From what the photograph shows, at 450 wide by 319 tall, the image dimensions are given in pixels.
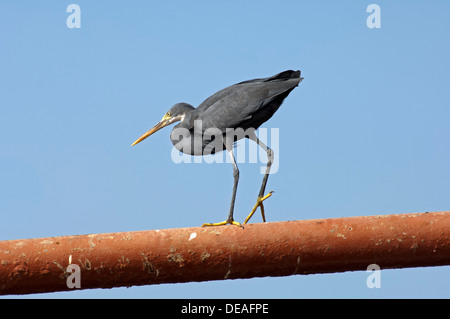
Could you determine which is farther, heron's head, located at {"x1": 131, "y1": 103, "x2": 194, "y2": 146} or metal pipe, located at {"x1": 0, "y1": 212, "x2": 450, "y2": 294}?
heron's head, located at {"x1": 131, "y1": 103, "x2": 194, "y2": 146}

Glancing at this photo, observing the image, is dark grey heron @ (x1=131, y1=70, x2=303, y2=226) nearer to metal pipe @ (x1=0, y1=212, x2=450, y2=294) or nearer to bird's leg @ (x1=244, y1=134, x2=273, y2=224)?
bird's leg @ (x1=244, y1=134, x2=273, y2=224)

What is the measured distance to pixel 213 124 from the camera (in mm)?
5809

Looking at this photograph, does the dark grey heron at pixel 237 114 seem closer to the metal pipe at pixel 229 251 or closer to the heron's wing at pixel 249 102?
the heron's wing at pixel 249 102

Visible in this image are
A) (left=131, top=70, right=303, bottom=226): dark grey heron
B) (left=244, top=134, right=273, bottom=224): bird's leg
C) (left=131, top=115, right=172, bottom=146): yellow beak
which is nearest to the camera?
(left=244, top=134, right=273, bottom=224): bird's leg

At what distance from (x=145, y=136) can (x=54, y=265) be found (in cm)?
394

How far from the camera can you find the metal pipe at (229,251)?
3410mm

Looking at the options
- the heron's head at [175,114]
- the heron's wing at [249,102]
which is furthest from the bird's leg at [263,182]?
the heron's head at [175,114]

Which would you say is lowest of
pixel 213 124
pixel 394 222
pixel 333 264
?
pixel 333 264

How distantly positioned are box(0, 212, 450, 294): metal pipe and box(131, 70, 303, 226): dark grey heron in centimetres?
199

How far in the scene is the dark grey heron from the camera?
573cm

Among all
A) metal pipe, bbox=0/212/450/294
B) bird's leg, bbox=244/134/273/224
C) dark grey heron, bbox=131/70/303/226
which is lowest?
metal pipe, bbox=0/212/450/294

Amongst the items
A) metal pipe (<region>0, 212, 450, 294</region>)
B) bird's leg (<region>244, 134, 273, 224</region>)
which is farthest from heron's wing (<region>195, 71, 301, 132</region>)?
metal pipe (<region>0, 212, 450, 294</region>)
